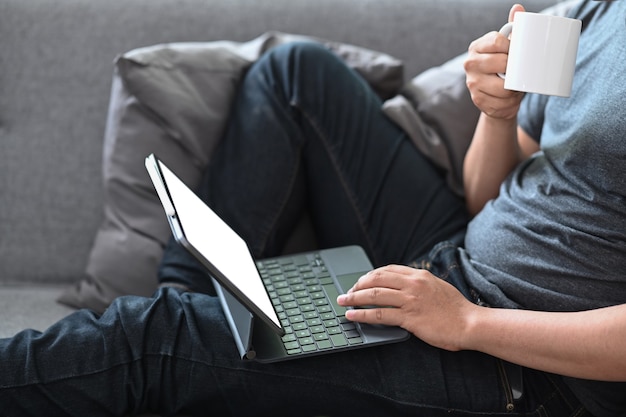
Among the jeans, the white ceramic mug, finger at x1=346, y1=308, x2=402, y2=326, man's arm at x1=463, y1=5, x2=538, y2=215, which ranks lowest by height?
the jeans

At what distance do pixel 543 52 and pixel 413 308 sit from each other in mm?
393

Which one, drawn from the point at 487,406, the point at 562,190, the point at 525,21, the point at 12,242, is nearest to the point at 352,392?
the point at 487,406

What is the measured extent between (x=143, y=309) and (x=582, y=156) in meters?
0.69

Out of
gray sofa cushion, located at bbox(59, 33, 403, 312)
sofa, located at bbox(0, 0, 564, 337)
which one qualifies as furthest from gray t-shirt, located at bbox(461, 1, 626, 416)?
gray sofa cushion, located at bbox(59, 33, 403, 312)

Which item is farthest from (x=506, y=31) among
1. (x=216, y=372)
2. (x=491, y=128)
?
(x=216, y=372)

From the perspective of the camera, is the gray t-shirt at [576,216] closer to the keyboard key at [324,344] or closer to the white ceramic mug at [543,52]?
the white ceramic mug at [543,52]

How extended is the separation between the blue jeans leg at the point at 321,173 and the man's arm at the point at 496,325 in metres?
0.28

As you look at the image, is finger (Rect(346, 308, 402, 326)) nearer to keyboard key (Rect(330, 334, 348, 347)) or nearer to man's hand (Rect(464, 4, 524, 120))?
keyboard key (Rect(330, 334, 348, 347))

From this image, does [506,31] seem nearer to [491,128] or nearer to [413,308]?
[491,128]

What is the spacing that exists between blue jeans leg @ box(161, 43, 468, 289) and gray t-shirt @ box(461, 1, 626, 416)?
136mm

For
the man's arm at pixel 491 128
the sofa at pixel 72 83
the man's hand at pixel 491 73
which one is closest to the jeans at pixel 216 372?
the man's arm at pixel 491 128

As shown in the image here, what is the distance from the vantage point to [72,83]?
1.67 metres

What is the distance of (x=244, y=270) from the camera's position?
43.2 inches

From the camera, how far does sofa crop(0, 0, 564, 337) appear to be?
164 centimetres
